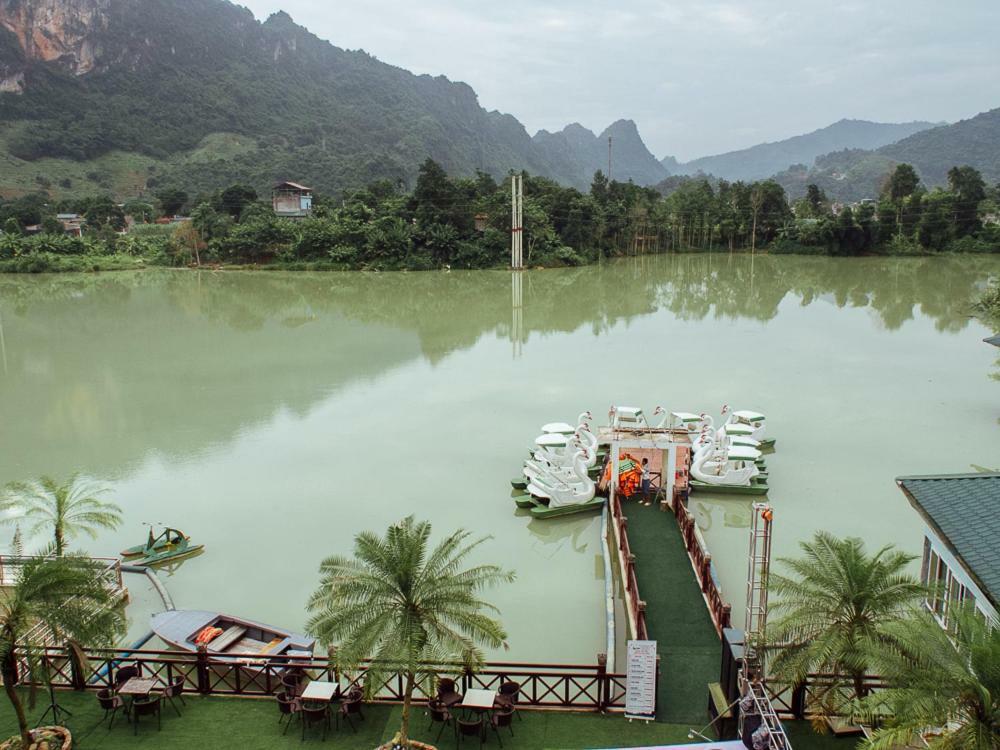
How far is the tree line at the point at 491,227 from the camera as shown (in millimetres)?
53000

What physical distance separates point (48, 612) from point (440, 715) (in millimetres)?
3493

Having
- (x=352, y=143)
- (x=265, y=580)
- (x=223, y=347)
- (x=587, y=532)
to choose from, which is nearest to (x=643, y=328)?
(x=223, y=347)

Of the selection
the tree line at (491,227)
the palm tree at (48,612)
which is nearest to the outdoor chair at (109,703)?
the palm tree at (48,612)

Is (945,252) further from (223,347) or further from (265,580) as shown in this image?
(265,580)

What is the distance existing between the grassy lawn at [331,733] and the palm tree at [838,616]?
793 mm

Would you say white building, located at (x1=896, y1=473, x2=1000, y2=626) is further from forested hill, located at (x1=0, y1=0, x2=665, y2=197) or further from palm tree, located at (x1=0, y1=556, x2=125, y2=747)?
forested hill, located at (x1=0, y1=0, x2=665, y2=197)

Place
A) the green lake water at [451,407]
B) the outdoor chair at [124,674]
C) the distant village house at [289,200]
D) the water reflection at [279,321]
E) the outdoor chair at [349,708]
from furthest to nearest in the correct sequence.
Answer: the distant village house at [289,200]
the water reflection at [279,321]
the green lake water at [451,407]
the outdoor chair at [124,674]
the outdoor chair at [349,708]

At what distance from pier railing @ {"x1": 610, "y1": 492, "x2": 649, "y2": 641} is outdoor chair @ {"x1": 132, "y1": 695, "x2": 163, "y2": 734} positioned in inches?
186

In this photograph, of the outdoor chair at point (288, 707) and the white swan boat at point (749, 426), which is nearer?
the outdoor chair at point (288, 707)

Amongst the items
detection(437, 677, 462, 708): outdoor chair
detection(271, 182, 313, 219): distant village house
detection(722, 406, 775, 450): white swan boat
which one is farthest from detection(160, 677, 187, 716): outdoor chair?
detection(271, 182, 313, 219): distant village house

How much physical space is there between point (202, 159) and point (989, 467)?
96.6m

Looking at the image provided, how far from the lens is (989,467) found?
14.5 m

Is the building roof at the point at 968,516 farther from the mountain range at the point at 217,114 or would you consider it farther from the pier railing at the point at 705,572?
the mountain range at the point at 217,114

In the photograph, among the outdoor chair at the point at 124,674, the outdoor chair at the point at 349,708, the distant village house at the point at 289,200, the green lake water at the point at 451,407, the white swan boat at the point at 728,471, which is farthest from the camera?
the distant village house at the point at 289,200
